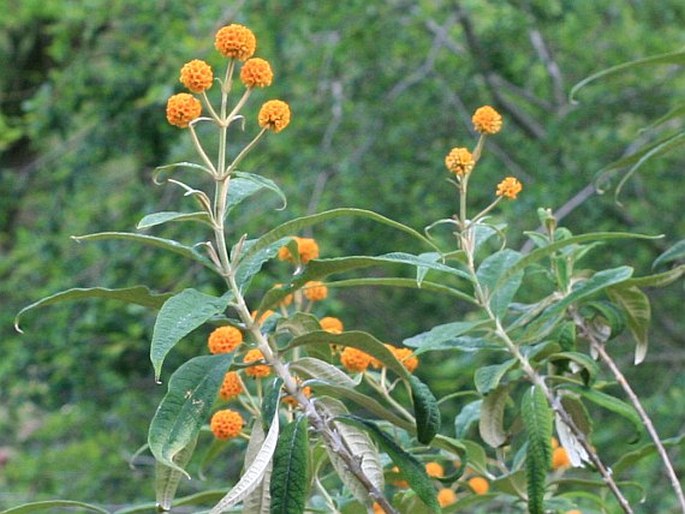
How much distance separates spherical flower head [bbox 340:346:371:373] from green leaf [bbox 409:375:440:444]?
0.56 feet

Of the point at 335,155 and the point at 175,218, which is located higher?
the point at 175,218

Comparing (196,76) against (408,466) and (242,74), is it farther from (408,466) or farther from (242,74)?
(408,466)

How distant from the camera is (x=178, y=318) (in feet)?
3.34

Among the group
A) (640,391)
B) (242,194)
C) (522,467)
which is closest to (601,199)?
(640,391)

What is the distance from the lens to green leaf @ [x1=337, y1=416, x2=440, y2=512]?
3.72 feet

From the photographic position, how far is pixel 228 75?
3.67 feet

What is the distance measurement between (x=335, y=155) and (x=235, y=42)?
372 cm

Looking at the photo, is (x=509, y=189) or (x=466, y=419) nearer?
(x=509, y=189)

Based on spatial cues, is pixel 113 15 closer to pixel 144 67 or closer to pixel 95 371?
pixel 144 67

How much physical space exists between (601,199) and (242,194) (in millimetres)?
3422

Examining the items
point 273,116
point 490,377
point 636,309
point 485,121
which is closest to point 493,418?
point 490,377

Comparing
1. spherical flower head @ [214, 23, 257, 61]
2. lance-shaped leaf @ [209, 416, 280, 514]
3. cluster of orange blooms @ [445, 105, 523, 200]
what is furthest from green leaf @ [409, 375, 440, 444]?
spherical flower head @ [214, 23, 257, 61]

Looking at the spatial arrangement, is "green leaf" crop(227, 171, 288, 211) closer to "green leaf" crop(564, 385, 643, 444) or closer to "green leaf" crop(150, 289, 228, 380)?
"green leaf" crop(150, 289, 228, 380)

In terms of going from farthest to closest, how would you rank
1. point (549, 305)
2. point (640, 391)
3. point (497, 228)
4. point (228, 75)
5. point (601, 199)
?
point (640, 391) < point (601, 199) < point (549, 305) < point (497, 228) < point (228, 75)
